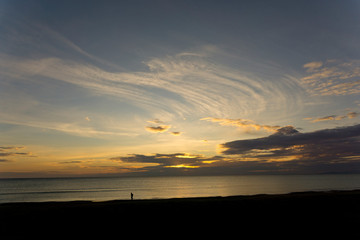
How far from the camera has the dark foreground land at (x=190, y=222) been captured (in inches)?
674

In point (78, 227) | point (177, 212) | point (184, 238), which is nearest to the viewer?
point (184, 238)

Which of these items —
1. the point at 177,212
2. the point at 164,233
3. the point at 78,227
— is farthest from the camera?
the point at 177,212

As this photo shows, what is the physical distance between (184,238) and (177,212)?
9.07 meters

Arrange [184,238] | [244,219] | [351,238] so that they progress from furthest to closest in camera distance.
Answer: [244,219], [184,238], [351,238]

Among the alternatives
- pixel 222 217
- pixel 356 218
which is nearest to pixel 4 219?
pixel 222 217

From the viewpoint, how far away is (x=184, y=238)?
1617 centimetres

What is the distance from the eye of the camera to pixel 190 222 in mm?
20703

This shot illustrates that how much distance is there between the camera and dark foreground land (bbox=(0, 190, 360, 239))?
17109 mm

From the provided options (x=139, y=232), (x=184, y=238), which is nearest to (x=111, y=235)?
(x=139, y=232)

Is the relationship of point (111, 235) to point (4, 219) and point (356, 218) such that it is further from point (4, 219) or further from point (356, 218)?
point (356, 218)

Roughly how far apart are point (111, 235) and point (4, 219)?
12327mm

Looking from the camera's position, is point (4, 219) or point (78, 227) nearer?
point (78, 227)

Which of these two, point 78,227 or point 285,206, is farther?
point 285,206

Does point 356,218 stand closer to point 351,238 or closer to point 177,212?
point 351,238
